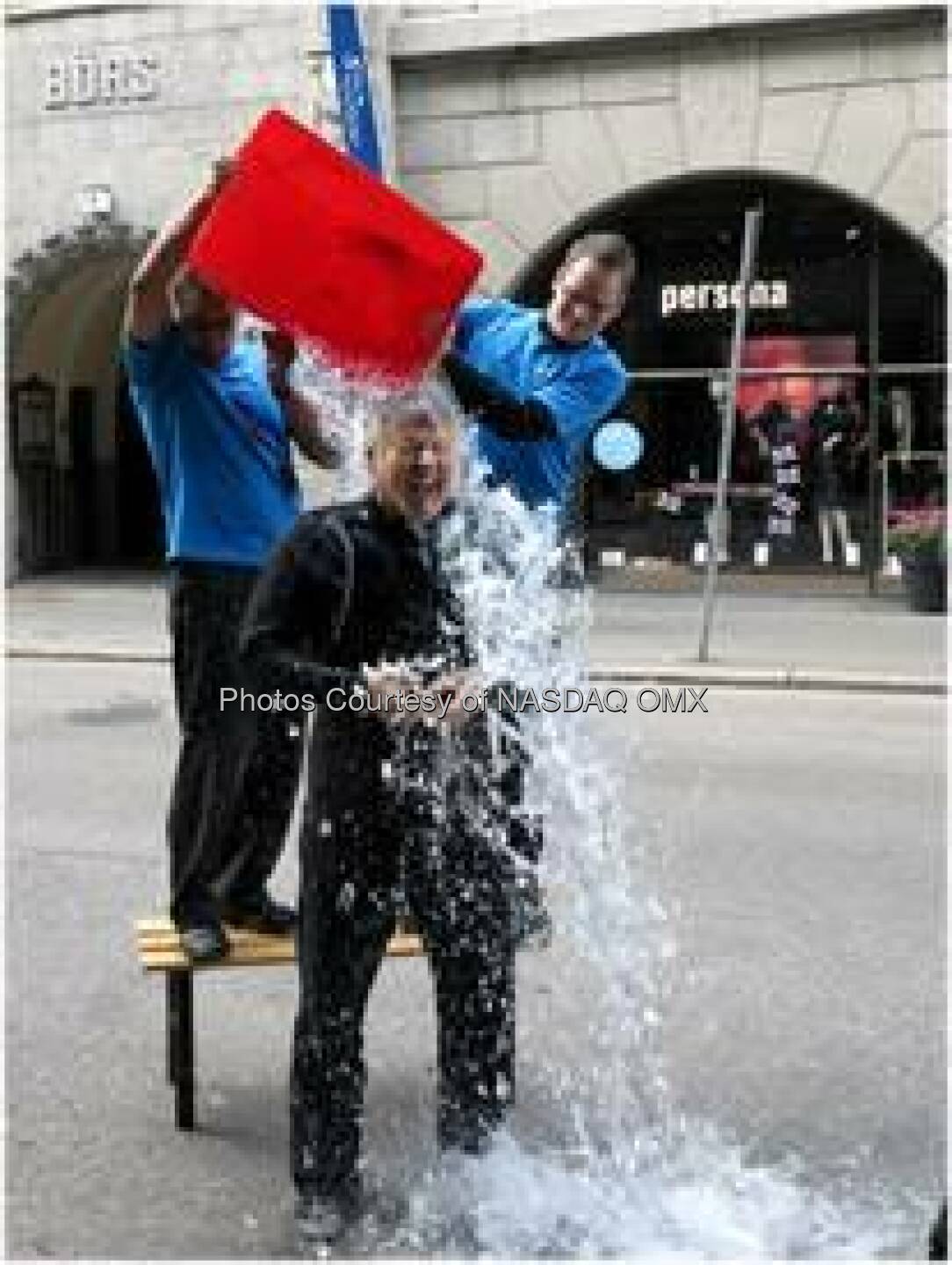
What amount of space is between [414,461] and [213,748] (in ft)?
3.72

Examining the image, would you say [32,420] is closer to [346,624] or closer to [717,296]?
[717,296]

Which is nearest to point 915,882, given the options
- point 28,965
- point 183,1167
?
point 28,965

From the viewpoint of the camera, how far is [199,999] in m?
6.02

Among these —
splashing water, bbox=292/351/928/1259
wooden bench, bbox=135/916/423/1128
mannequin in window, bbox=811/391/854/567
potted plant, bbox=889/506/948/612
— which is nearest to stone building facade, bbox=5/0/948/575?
mannequin in window, bbox=811/391/854/567

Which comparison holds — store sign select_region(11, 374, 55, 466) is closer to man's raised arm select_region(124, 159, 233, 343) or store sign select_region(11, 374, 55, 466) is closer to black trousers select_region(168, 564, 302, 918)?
black trousers select_region(168, 564, 302, 918)

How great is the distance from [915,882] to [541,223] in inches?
489

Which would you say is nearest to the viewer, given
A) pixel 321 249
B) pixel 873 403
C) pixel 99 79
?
pixel 321 249

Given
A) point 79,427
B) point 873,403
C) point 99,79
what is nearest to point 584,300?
point 873,403

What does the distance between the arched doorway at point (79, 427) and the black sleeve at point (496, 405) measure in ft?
54.5

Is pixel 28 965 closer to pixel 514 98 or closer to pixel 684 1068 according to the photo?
pixel 684 1068

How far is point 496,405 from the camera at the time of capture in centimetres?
446

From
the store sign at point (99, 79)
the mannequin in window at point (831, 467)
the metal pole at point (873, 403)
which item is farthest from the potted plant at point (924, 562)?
the store sign at point (99, 79)

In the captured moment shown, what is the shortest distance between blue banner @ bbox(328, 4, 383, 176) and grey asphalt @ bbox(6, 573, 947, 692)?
3.89 meters

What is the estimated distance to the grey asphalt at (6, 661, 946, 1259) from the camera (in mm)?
4398
